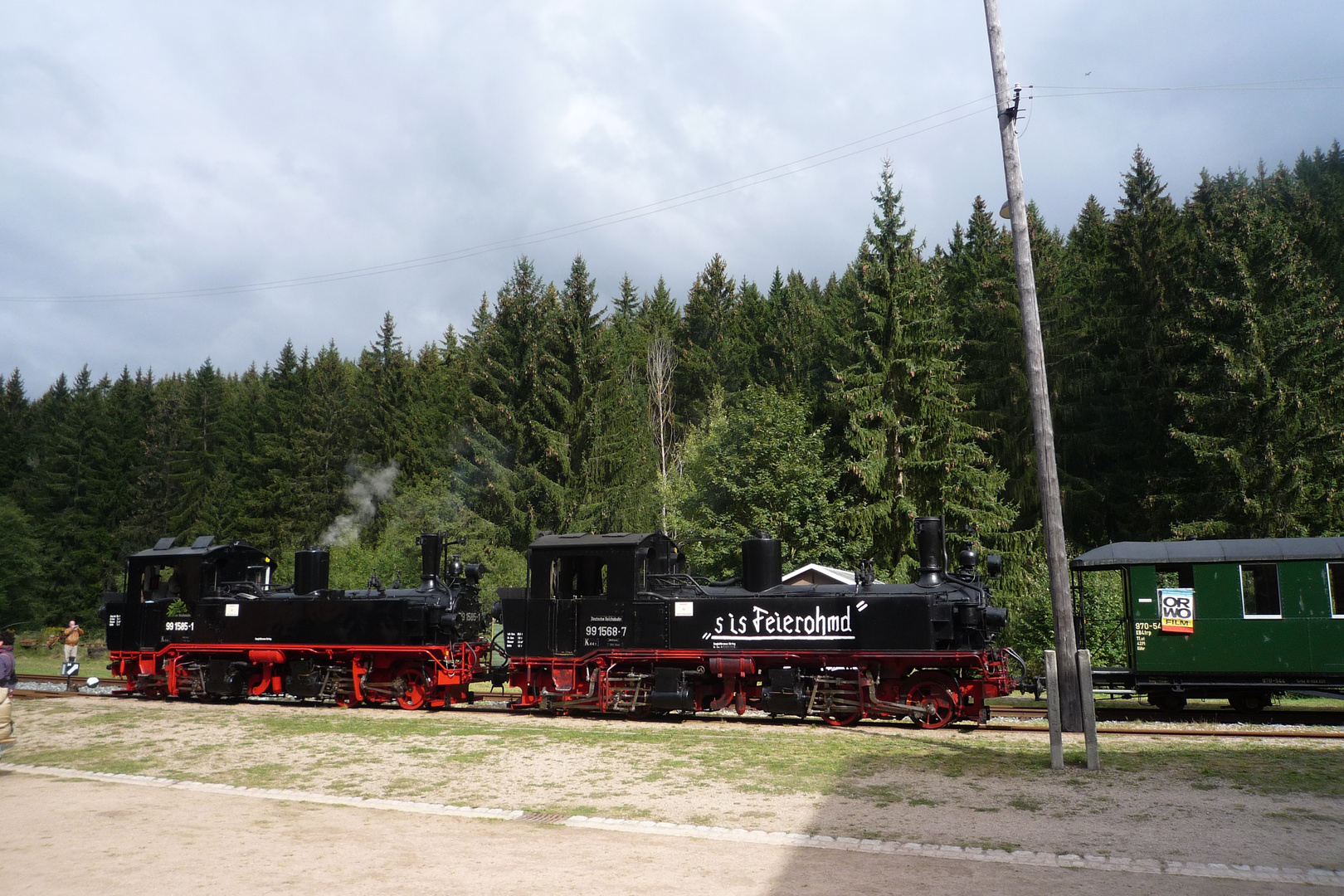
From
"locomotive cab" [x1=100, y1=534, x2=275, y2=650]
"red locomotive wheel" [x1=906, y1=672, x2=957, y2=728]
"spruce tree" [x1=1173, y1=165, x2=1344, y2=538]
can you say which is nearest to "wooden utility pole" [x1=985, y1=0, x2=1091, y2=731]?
"red locomotive wheel" [x1=906, y1=672, x2=957, y2=728]

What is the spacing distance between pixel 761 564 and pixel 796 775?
16.8 ft

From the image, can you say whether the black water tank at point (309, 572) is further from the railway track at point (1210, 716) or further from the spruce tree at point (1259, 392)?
the spruce tree at point (1259, 392)

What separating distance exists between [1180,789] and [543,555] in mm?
9924

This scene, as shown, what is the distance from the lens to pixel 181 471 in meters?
57.2

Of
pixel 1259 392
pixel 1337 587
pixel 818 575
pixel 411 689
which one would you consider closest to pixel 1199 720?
pixel 1337 587

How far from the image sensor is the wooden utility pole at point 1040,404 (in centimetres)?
1058

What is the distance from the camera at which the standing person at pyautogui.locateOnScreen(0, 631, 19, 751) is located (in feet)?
34.0

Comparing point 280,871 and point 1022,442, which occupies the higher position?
point 1022,442

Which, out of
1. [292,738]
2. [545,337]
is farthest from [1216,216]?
[292,738]

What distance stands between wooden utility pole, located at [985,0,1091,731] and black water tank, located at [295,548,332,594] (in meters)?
13.5

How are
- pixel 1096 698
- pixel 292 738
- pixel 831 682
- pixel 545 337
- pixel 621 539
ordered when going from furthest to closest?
pixel 545 337
pixel 1096 698
pixel 621 539
pixel 831 682
pixel 292 738

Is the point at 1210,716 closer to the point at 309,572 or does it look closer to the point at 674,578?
the point at 674,578

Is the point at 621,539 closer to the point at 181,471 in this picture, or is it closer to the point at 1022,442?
the point at 1022,442

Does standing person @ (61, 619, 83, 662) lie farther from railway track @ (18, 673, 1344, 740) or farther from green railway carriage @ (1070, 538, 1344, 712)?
green railway carriage @ (1070, 538, 1344, 712)
